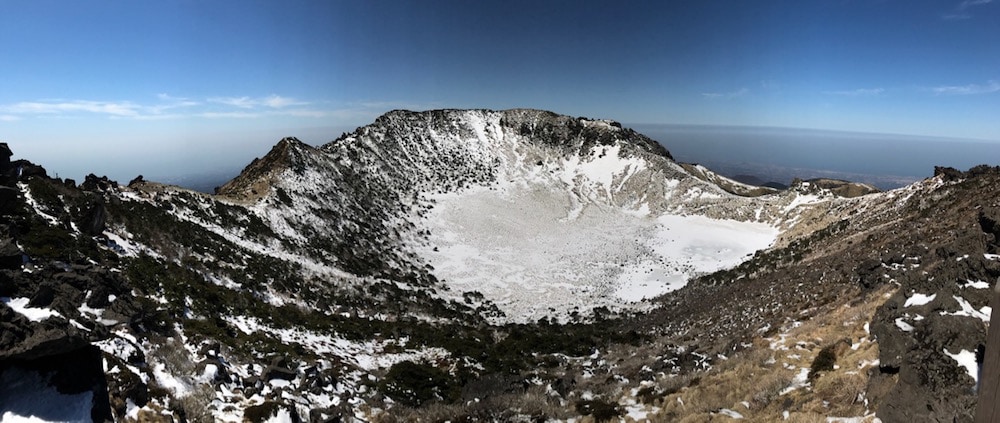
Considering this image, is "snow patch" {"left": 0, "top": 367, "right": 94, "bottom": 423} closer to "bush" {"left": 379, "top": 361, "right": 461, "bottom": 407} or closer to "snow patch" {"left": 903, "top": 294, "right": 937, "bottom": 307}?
"bush" {"left": 379, "top": 361, "right": 461, "bottom": 407}

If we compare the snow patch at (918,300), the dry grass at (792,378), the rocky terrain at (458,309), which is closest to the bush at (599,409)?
the rocky terrain at (458,309)

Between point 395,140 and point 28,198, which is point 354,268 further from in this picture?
point 395,140

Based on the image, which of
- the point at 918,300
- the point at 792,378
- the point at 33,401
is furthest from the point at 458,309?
the point at 918,300

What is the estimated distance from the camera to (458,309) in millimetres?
34250

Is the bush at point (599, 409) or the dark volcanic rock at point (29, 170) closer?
the bush at point (599, 409)

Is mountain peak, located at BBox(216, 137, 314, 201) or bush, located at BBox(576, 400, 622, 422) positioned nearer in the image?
bush, located at BBox(576, 400, 622, 422)

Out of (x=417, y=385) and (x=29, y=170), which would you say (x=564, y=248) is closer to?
(x=417, y=385)

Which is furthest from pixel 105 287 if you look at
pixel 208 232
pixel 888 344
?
pixel 888 344

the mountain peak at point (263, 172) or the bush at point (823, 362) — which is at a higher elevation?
the mountain peak at point (263, 172)

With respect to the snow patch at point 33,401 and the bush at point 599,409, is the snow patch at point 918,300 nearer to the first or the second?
the bush at point 599,409

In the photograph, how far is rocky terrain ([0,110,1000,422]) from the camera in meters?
9.91

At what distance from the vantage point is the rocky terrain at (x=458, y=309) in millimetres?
9906

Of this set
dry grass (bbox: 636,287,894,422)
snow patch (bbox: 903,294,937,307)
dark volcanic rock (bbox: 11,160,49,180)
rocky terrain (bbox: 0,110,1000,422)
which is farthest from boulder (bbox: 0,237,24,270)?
snow patch (bbox: 903,294,937,307)

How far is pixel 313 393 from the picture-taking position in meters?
14.3
